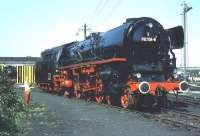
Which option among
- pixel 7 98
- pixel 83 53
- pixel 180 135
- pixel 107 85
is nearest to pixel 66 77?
pixel 83 53

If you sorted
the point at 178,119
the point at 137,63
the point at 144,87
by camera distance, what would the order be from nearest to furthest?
the point at 178,119 → the point at 144,87 → the point at 137,63

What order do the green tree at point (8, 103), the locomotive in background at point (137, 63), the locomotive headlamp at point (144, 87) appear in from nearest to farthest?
the green tree at point (8, 103), the locomotive headlamp at point (144, 87), the locomotive in background at point (137, 63)

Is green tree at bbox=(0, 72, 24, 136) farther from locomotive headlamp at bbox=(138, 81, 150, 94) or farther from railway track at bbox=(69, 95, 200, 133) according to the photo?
locomotive headlamp at bbox=(138, 81, 150, 94)

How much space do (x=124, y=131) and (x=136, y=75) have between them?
6.20 metres

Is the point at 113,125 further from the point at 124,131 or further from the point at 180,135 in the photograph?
the point at 180,135

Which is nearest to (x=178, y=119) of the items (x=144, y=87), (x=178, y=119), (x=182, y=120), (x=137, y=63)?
(x=178, y=119)

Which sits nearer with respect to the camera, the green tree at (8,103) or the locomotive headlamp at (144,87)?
the green tree at (8,103)

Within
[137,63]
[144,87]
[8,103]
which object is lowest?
[8,103]

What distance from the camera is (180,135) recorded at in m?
11.4

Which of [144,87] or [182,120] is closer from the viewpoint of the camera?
→ [182,120]

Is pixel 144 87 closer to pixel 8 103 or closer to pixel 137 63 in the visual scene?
pixel 137 63

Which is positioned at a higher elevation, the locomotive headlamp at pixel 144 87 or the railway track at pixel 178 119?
the locomotive headlamp at pixel 144 87

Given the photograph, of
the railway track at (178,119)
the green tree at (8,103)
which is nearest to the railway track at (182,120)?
the railway track at (178,119)

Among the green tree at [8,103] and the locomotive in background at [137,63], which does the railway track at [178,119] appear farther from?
the green tree at [8,103]
